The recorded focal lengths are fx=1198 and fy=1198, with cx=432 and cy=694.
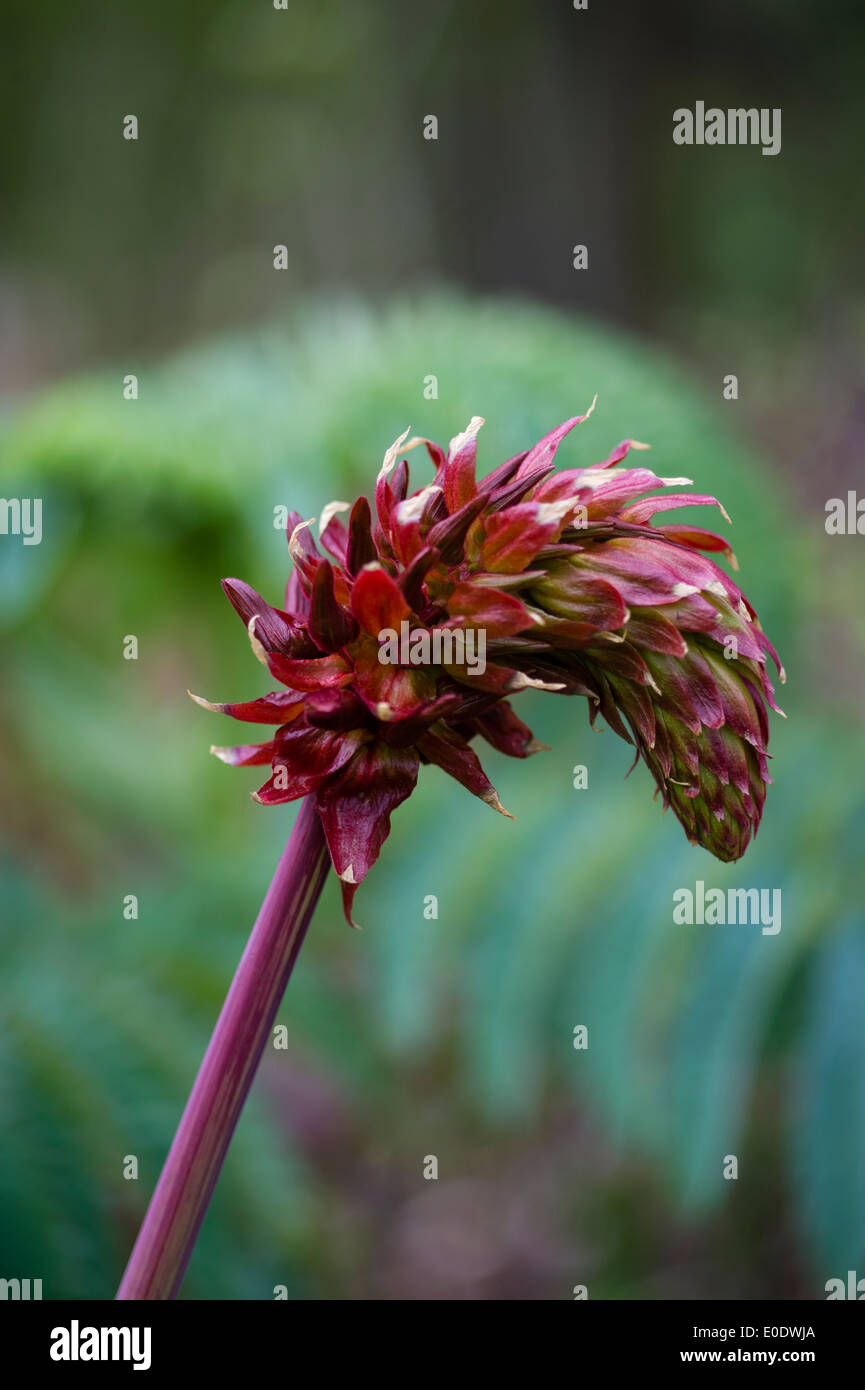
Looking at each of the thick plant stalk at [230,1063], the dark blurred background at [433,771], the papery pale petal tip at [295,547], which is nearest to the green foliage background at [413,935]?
the dark blurred background at [433,771]

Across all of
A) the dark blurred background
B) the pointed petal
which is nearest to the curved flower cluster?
the pointed petal

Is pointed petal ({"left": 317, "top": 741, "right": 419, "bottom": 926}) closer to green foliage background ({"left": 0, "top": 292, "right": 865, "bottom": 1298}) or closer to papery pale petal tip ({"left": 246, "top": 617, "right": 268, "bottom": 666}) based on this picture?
papery pale petal tip ({"left": 246, "top": 617, "right": 268, "bottom": 666})

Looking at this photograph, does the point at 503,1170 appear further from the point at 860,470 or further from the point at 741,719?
the point at 741,719

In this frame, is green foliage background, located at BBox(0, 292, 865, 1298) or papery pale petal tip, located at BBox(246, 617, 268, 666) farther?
green foliage background, located at BBox(0, 292, 865, 1298)

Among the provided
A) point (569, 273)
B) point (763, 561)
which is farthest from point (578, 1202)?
point (569, 273)

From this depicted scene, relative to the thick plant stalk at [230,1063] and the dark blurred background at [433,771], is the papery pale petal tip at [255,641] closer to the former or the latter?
the thick plant stalk at [230,1063]

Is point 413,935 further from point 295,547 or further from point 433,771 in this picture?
point 295,547
